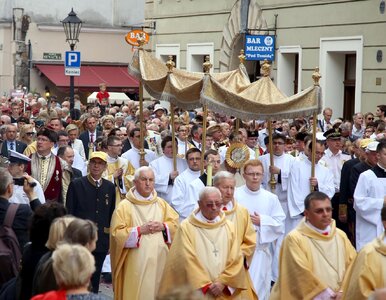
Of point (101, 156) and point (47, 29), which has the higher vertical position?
point (47, 29)

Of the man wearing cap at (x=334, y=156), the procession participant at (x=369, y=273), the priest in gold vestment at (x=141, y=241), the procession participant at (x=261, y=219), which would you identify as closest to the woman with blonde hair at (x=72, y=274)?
the procession participant at (x=369, y=273)

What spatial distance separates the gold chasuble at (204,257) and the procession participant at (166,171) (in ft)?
13.7

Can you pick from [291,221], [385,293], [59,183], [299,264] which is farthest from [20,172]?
[385,293]

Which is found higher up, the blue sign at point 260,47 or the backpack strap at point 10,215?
the blue sign at point 260,47

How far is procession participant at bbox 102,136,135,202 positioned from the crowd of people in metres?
0.02

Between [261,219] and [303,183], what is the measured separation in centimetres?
271

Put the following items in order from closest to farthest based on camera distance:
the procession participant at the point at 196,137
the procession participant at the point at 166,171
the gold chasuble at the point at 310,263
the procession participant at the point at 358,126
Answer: the gold chasuble at the point at 310,263 → the procession participant at the point at 166,171 → the procession participant at the point at 196,137 → the procession participant at the point at 358,126

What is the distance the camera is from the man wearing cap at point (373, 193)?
40.9 feet

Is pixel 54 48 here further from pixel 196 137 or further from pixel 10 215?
pixel 10 215

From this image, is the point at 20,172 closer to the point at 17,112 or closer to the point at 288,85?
the point at 17,112

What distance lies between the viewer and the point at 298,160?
14164 mm

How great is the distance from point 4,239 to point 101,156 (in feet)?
12.0

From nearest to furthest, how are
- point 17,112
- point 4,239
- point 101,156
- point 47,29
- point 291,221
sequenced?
point 4,239
point 101,156
point 291,221
point 17,112
point 47,29

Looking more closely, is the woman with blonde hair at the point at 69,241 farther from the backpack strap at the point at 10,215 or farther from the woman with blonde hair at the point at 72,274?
the backpack strap at the point at 10,215
